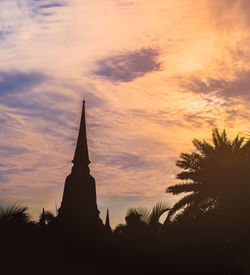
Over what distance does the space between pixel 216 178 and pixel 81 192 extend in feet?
124

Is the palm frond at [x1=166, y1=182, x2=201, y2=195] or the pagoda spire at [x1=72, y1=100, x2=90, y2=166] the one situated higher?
the pagoda spire at [x1=72, y1=100, x2=90, y2=166]

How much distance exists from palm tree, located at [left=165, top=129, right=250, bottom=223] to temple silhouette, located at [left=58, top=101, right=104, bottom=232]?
3205cm

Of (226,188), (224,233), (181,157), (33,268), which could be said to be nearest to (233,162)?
(226,188)

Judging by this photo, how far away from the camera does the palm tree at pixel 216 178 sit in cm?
1811

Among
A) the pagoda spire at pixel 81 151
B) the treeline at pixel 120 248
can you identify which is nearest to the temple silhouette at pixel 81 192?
the pagoda spire at pixel 81 151

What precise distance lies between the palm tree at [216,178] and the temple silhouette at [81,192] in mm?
32048

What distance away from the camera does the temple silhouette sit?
52875mm

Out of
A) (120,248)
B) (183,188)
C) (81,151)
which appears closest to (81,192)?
(81,151)

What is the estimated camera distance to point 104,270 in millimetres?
10477

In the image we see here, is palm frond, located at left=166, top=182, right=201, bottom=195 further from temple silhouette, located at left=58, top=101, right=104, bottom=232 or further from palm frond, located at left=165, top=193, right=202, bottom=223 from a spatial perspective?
temple silhouette, located at left=58, top=101, right=104, bottom=232

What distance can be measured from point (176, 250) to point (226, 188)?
8.43 m

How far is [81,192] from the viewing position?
2167 inches

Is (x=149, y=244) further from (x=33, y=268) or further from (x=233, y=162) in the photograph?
(x=233, y=162)

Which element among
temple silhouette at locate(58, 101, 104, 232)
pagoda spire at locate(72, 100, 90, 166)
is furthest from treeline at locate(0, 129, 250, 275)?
pagoda spire at locate(72, 100, 90, 166)
